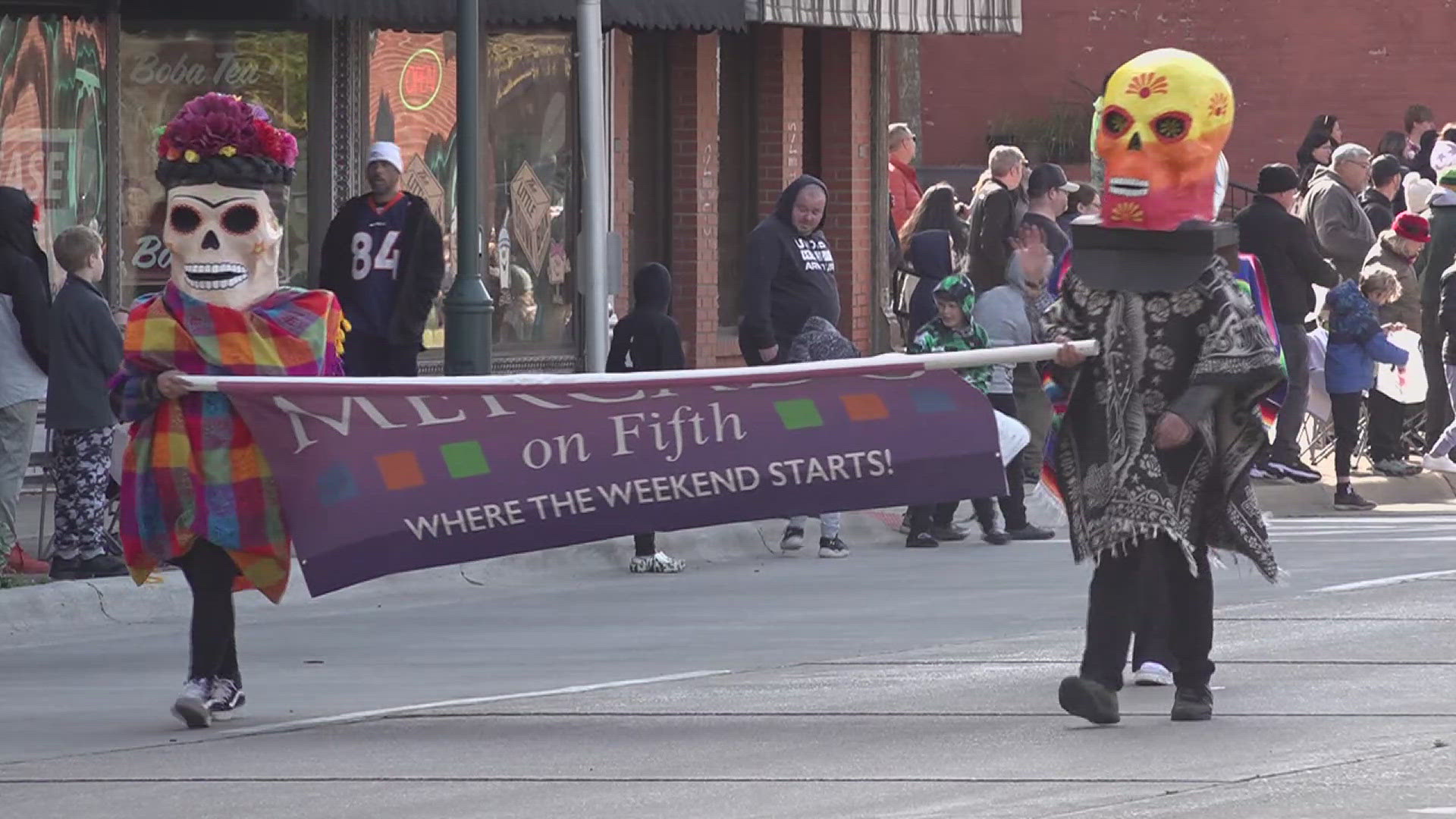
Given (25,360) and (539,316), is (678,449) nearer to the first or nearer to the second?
(25,360)

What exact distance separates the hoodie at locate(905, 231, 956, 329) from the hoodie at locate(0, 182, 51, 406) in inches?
205

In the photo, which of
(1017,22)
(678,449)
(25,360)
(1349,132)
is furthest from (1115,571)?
(1349,132)

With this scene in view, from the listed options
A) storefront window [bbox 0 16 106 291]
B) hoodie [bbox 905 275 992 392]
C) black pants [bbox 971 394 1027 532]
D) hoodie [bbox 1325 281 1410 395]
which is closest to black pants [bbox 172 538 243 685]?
hoodie [bbox 905 275 992 392]

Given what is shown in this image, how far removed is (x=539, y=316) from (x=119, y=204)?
354 cm

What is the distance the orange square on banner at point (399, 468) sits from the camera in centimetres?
965

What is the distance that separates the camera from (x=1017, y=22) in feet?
75.9

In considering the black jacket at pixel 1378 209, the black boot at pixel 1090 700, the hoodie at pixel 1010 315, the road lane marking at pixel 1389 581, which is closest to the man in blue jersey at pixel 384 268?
the hoodie at pixel 1010 315

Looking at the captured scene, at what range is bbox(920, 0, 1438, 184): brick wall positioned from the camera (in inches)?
1425

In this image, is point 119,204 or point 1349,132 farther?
point 1349,132

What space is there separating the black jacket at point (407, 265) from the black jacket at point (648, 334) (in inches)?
49.1

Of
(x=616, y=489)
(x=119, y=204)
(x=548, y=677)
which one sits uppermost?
(x=119, y=204)

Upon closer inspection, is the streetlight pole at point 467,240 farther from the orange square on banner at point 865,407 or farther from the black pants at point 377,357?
the orange square on banner at point 865,407

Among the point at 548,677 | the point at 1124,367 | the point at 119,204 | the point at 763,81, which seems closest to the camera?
the point at 1124,367

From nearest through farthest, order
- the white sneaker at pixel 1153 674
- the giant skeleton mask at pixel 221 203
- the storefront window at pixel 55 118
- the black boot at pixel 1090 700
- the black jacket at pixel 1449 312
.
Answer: the black boot at pixel 1090 700 < the giant skeleton mask at pixel 221 203 < the white sneaker at pixel 1153 674 < the storefront window at pixel 55 118 < the black jacket at pixel 1449 312
